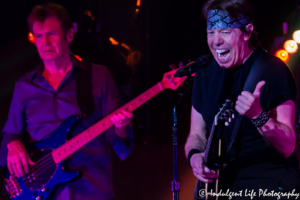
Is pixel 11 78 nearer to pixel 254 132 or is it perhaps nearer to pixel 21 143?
pixel 21 143

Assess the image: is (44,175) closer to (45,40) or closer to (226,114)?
(45,40)

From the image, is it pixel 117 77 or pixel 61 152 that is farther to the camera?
pixel 117 77

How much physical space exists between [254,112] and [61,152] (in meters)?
1.61

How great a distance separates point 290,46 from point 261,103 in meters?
3.09

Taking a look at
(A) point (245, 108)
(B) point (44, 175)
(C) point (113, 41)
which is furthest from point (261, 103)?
(C) point (113, 41)

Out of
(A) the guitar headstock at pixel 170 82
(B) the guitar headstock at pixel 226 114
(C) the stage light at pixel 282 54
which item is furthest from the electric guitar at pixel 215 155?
(C) the stage light at pixel 282 54

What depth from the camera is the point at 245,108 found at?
1414mm

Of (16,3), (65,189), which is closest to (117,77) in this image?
(16,3)

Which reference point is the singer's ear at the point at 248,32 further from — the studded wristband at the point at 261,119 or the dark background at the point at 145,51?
the dark background at the point at 145,51

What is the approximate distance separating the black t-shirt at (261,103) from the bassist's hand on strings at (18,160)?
5.01ft

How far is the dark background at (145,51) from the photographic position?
3.26 m

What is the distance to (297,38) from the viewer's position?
4262 millimetres

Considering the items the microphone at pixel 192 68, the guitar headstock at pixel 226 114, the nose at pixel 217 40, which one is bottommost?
the guitar headstock at pixel 226 114

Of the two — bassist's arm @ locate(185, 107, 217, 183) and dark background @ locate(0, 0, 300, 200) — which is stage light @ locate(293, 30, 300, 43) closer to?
→ dark background @ locate(0, 0, 300, 200)
